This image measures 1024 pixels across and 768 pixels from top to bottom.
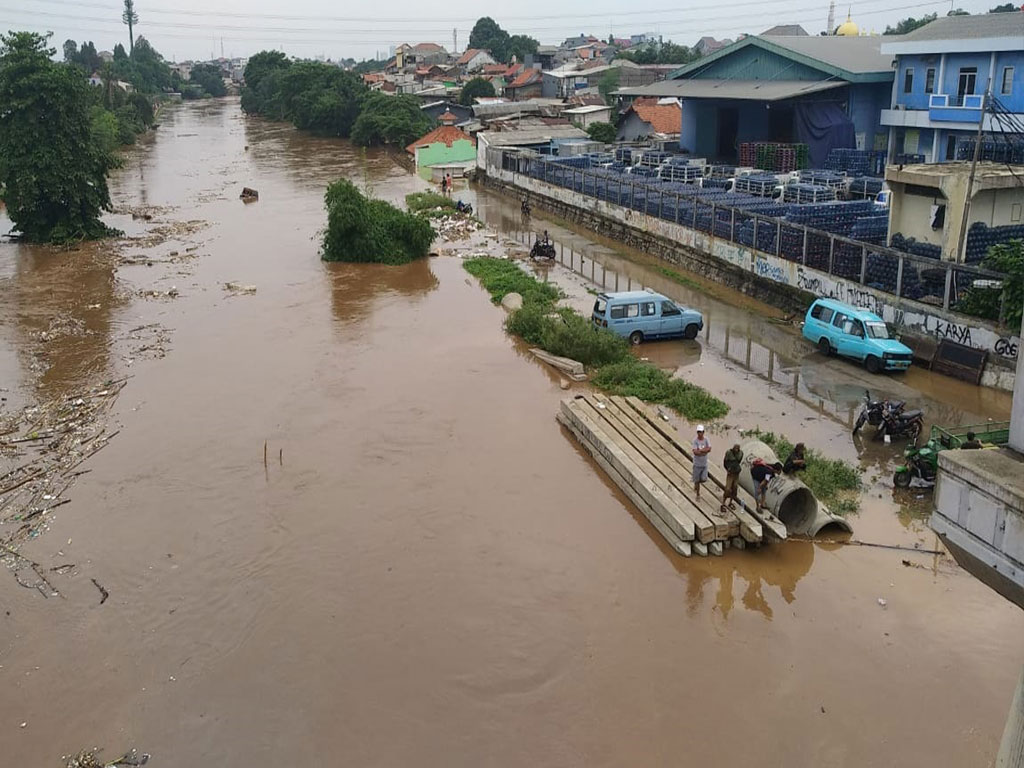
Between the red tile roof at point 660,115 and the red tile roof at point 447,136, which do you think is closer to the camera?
the red tile roof at point 660,115

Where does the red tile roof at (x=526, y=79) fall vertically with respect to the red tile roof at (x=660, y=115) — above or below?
above

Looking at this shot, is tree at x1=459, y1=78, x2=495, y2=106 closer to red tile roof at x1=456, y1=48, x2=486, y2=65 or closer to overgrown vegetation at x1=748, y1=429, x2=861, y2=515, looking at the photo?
red tile roof at x1=456, y1=48, x2=486, y2=65

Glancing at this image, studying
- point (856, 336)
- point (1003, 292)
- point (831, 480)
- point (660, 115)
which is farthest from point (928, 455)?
point (660, 115)

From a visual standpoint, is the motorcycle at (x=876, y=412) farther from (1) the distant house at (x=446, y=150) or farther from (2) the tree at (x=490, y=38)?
(2) the tree at (x=490, y=38)

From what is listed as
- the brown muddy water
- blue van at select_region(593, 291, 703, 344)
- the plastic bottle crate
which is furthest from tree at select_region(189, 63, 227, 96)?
the plastic bottle crate

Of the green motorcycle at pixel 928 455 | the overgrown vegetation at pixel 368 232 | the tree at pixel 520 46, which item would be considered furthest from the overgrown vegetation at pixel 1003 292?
the tree at pixel 520 46

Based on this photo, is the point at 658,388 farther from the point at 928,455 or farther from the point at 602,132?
the point at 602,132

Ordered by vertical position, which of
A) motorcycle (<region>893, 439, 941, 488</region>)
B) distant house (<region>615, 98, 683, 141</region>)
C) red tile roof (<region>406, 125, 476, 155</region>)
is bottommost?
motorcycle (<region>893, 439, 941, 488</region>)
